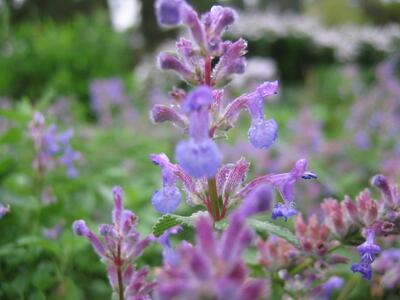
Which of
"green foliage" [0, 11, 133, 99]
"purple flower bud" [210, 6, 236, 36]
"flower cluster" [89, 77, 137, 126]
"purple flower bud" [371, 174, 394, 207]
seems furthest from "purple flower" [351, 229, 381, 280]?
"green foliage" [0, 11, 133, 99]

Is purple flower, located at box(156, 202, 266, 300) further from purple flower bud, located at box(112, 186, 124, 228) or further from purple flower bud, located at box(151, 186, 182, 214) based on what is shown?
purple flower bud, located at box(112, 186, 124, 228)

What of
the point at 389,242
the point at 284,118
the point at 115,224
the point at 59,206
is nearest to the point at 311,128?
the point at 284,118

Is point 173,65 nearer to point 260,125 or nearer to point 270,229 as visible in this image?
point 260,125

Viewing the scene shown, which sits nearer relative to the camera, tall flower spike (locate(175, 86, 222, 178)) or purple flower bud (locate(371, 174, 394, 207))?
tall flower spike (locate(175, 86, 222, 178))

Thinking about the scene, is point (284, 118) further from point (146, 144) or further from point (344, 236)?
point (344, 236)

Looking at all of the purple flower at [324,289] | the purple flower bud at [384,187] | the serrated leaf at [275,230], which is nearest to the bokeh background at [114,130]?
the purple flower at [324,289]

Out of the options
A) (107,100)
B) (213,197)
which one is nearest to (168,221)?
(213,197)
